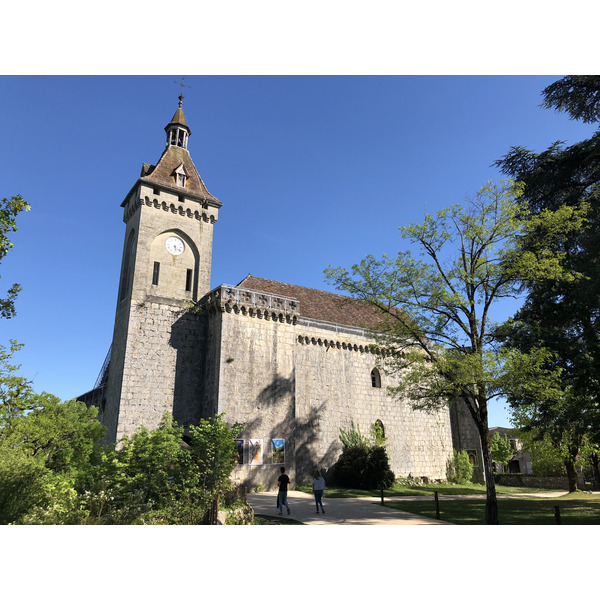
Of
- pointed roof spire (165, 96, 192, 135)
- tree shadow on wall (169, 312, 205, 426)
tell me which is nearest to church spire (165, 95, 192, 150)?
pointed roof spire (165, 96, 192, 135)

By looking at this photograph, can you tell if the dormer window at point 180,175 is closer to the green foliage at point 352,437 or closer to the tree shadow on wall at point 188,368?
the tree shadow on wall at point 188,368

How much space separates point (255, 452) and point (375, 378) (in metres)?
11.2

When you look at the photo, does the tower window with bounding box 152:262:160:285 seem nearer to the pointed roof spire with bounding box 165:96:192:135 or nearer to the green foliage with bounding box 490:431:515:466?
the pointed roof spire with bounding box 165:96:192:135

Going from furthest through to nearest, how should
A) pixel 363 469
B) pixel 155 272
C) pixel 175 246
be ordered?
pixel 175 246 → pixel 155 272 → pixel 363 469

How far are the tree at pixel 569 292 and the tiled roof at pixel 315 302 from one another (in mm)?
12016

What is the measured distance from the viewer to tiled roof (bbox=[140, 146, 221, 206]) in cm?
2605

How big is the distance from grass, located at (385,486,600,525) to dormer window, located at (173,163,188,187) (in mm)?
21636

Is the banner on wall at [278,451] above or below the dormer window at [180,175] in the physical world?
below

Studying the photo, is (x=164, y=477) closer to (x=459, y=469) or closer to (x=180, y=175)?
(x=180, y=175)

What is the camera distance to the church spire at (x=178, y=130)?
96.2 ft

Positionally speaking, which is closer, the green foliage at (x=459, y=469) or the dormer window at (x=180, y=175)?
the dormer window at (x=180, y=175)

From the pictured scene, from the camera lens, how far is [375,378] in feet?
97.5

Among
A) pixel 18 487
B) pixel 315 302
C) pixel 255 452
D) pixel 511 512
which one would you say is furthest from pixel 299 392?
pixel 18 487

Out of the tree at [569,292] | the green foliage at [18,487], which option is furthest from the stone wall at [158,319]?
the tree at [569,292]
